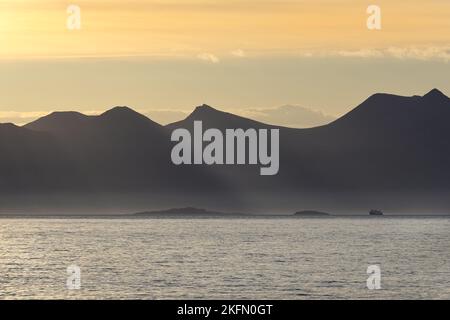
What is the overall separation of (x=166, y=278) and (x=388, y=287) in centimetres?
1811

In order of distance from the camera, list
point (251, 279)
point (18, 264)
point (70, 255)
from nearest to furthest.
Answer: point (251, 279), point (18, 264), point (70, 255)

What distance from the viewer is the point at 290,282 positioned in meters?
78.2
